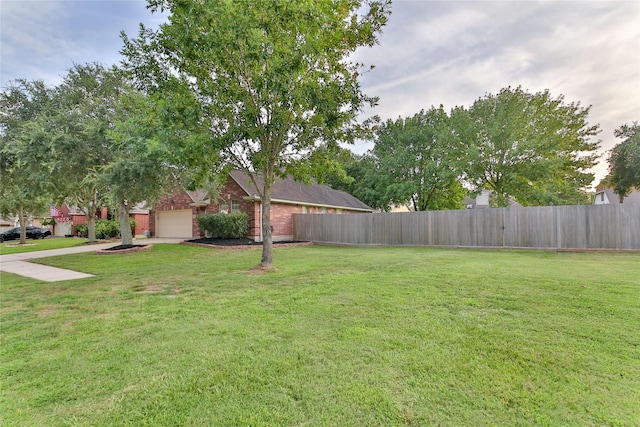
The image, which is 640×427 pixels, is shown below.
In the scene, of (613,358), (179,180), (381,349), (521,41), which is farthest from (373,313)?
(179,180)

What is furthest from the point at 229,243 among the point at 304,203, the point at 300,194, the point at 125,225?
the point at 300,194

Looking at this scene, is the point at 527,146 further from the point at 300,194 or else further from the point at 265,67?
the point at 265,67

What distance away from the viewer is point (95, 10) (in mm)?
7992

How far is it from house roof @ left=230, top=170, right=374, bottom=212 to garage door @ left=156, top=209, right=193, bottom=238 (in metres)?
5.12

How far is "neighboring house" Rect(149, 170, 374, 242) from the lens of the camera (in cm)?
1736

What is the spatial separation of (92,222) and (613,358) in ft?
75.4

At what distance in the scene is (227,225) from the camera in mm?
16219

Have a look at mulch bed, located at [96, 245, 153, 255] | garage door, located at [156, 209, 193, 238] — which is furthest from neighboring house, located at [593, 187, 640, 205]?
mulch bed, located at [96, 245, 153, 255]

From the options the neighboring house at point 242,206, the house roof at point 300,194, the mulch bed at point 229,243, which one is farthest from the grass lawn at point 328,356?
the neighboring house at point 242,206

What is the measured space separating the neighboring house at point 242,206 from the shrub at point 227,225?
0.57 meters

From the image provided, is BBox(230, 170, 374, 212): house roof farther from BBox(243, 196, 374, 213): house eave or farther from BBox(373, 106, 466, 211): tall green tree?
BBox(373, 106, 466, 211): tall green tree

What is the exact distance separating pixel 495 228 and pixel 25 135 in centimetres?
1827

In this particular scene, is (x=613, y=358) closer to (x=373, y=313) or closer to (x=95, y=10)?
(x=373, y=313)

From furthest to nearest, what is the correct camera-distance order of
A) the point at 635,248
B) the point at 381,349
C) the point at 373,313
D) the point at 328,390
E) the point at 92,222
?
1. the point at 92,222
2. the point at 635,248
3. the point at 373,313
4. the point at 381,349
5. the point at 328,390
